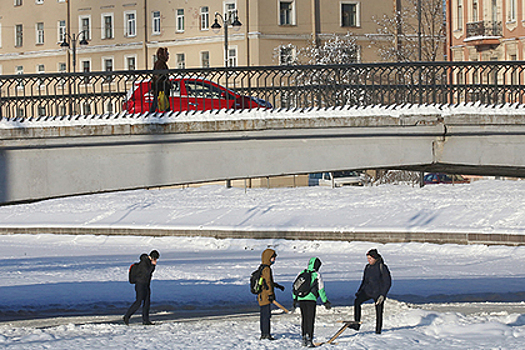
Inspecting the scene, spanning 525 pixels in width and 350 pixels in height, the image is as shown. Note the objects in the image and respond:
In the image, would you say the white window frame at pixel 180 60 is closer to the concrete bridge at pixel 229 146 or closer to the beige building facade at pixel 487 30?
the beige building facade at pixel 487 30

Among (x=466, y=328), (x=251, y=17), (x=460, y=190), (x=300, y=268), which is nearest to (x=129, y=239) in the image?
(x=300, y=268)

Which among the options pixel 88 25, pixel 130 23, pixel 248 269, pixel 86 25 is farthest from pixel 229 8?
pixel 248 269

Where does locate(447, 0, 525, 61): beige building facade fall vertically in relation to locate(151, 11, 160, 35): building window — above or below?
below

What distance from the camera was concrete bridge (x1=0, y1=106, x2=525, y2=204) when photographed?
1220 cm

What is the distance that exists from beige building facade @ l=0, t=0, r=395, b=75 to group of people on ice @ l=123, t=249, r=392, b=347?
31.7m

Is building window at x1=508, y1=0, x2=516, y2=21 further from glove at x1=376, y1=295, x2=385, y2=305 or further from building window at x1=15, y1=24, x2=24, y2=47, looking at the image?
building window at x1=15, y1=24, x2=24, y2=47

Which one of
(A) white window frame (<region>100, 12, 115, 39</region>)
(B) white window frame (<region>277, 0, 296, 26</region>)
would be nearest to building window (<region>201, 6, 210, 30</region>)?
(B) white window frame (<region>277, 0, 296, 26</region>)

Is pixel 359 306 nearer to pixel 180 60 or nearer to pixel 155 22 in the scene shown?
pixel 180 60

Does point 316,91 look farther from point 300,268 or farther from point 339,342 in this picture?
point 300,268

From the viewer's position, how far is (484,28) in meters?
42.6

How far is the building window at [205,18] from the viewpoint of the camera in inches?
1927

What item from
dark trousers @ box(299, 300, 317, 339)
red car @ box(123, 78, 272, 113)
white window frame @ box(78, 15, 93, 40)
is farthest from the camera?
white window frame @ box(78, 15, 93, 40)

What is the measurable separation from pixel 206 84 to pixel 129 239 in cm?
2170

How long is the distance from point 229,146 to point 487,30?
3336 cm
